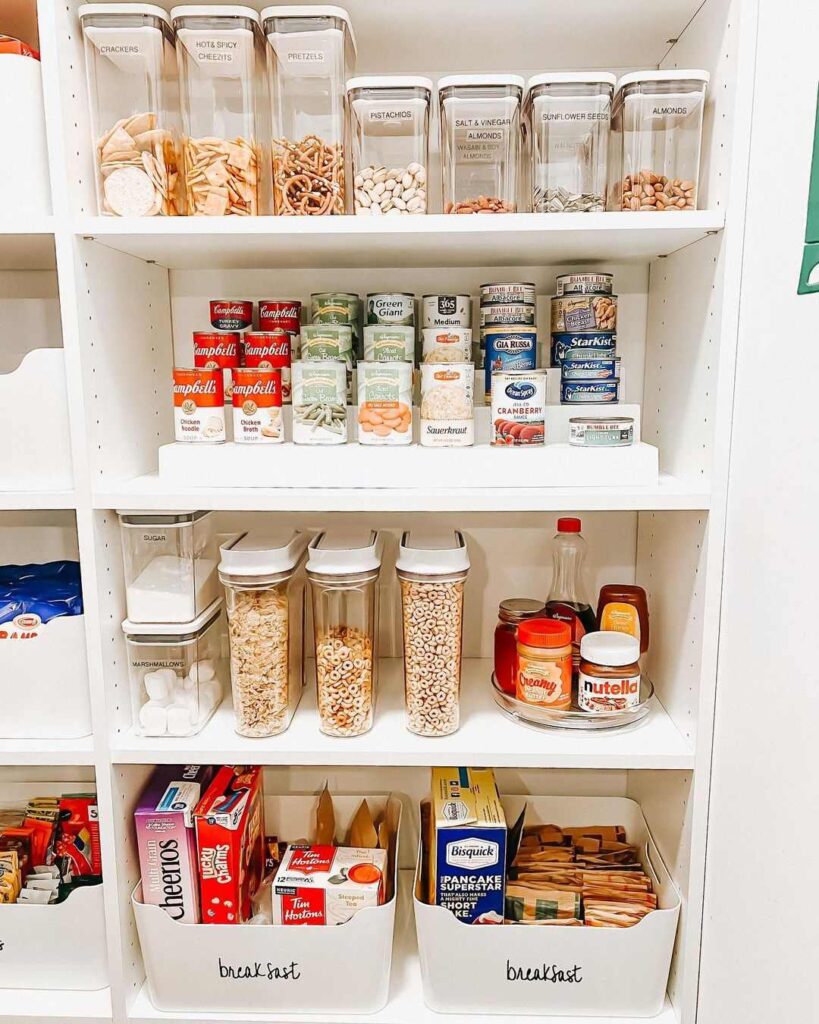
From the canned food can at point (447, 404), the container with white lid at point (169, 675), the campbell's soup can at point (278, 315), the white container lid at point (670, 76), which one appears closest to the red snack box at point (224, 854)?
the container with white lid at point (169, 675)

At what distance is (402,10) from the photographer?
1.11 meters

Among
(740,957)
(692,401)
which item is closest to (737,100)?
(692,401)

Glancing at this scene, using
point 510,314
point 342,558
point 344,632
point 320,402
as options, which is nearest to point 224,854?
point 344,632

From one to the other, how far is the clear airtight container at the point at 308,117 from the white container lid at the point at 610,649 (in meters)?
0.74

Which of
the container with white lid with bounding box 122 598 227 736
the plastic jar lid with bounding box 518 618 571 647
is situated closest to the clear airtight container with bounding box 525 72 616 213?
the plastic jar lid with bounding box 518 618 571 647

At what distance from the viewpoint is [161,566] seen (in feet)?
3.94

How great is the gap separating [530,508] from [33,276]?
3.31 ft

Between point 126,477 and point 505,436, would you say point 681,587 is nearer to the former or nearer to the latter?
point 505,436

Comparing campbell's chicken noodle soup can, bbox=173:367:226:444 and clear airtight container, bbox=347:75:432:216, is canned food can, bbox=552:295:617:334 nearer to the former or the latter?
clear airtight container, bbox=347:75:432:216

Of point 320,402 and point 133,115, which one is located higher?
point 133,115

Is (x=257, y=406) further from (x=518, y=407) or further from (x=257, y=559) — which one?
(x=518, y=407)

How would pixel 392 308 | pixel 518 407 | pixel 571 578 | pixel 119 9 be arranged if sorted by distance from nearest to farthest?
1. pixel 119 9
2. pixel 518 407
3. pixel 392 308
4. pixel 571 578

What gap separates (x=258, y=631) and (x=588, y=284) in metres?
0.74

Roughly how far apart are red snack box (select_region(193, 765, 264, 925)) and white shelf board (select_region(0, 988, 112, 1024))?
0.67 ft
